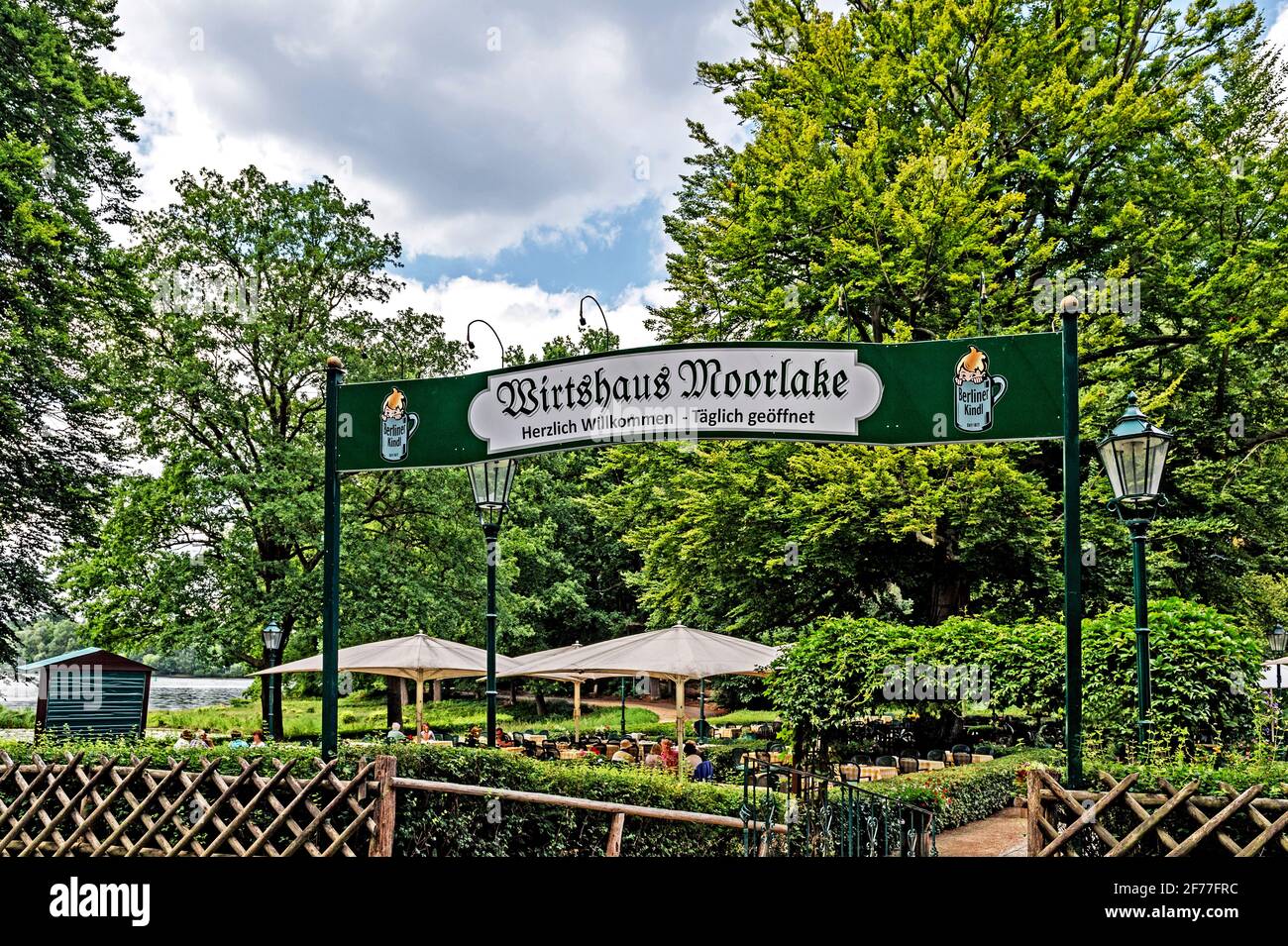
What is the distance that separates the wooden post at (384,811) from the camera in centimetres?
736

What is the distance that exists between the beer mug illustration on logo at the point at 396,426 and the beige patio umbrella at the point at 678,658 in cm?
676

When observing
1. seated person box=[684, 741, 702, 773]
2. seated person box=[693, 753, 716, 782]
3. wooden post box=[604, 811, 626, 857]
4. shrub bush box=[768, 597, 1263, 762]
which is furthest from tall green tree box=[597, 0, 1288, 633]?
wooden post box=[604, 811, 626, 857]

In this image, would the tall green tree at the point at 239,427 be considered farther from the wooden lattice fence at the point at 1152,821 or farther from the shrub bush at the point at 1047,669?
the wooden lattice fence at the point at 1152,821

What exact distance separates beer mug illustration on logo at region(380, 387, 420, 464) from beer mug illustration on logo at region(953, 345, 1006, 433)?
4.27 m

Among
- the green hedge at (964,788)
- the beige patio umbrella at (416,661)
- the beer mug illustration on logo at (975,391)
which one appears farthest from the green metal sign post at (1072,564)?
the beige patio umbrella at (416,661)

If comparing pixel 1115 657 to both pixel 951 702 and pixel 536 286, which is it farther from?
pixel 536 286

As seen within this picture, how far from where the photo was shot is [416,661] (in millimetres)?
16719

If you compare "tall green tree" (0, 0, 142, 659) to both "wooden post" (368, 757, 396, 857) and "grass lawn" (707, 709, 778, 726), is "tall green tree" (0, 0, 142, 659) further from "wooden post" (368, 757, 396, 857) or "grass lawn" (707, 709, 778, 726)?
"grass lawn" (707, 709, 778, 726)

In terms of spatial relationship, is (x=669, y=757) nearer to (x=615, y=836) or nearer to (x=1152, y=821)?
(x=615, y=836)

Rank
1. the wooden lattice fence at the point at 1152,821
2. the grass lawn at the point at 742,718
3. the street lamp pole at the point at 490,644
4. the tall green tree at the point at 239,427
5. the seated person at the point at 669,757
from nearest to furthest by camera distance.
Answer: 1. the wooden lattice fence at the point at 1152,821
2. the street lamp pole at the point at 490,644
3. the seated person at the point at 669,757
4. the tall green tree at the point at 239,427
5. the grass lawn at the point at 742,718

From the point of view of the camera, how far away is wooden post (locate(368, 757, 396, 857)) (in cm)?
736

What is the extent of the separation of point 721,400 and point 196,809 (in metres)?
5.36

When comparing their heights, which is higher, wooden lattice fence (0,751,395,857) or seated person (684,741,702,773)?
wooden lattice fence (0,751,395,857)
